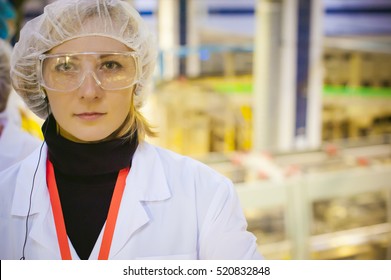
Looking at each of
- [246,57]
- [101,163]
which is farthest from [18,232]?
[246,57]

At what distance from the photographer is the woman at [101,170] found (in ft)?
4.25

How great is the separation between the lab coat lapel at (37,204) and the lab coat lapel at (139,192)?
18 cm

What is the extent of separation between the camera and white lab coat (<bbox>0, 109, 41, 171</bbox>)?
1536 millimetres

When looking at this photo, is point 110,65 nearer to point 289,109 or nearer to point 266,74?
point 266,74

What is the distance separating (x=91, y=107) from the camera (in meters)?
1.31

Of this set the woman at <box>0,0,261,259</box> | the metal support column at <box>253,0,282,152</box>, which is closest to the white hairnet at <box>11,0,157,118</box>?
the woman at <box>0,0,261,259</box>

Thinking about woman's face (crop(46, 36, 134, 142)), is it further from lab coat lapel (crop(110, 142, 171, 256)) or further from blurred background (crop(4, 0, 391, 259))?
blurred background (crop(4, 0, 391, 259))

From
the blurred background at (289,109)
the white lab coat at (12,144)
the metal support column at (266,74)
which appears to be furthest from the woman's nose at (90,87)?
the metal support column at (266,74)

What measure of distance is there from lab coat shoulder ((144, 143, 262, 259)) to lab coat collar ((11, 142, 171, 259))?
4 cm

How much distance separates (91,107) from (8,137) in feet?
1.33

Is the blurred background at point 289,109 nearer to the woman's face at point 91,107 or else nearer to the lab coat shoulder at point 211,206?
the lab coat shoulder at point 211,206

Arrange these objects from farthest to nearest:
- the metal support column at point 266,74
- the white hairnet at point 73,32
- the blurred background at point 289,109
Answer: the metal support column at point 266,74 → the blurred background at point 289,109 → the white hairnet at point 73,32

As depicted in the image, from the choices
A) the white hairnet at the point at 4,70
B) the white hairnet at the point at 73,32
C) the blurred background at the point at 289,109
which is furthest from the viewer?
the blurred background at the point at 289,109

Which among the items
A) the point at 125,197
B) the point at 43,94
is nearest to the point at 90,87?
the point at 43,94
